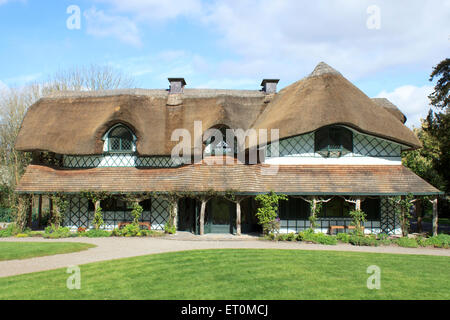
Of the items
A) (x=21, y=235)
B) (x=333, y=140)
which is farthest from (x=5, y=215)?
(x=333, y=140)

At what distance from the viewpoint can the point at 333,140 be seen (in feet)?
58.5

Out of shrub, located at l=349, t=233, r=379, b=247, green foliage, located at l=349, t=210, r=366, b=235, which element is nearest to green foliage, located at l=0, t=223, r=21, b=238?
shrub, located at l=349, t=233, r=379, b=247

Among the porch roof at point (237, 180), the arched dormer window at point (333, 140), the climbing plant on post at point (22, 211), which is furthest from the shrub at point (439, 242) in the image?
the climbing plant on post at point (22, 211)

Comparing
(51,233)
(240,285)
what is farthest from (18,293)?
(51,233)

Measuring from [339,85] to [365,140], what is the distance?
10.7 ft

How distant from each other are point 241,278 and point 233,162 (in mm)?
9854

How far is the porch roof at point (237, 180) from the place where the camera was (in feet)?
53.5

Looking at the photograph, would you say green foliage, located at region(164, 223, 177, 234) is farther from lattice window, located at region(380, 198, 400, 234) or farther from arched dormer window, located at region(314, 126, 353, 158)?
lattice window, located at region(380, 198, 400, 234)

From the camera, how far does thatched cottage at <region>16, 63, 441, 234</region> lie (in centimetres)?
1670

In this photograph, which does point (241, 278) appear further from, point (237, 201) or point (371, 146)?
point (371, 146)
